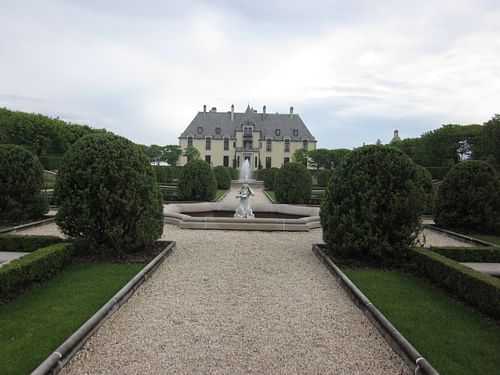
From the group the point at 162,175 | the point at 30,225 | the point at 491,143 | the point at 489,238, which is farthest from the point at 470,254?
the point at 162,175

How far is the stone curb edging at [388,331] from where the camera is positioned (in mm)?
3596

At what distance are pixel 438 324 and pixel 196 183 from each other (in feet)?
51.4

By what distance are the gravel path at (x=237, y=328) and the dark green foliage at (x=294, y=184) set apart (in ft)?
36.5

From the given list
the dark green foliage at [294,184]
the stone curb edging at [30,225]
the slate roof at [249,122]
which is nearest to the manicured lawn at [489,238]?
the dark green foliage at [294,184]

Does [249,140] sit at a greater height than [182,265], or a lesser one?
greater

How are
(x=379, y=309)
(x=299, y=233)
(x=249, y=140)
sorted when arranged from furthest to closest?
(x=249, y=140), (x=299, y=233), (x=379, y=309)

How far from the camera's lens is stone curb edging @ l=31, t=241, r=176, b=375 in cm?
348

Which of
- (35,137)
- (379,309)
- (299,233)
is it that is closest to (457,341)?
(379,309)

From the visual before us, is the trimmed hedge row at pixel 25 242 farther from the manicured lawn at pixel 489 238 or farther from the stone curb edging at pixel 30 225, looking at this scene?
the manicured lawn at pixel 489 238

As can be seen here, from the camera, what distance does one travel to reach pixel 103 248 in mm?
7617

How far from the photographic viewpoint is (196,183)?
1925 cm

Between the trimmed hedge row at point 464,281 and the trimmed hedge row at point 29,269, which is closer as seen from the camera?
the trimmed hedge row at point 464,281

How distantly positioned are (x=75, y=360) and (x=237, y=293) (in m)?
2.71

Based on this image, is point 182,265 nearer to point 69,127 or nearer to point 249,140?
point 69,127
